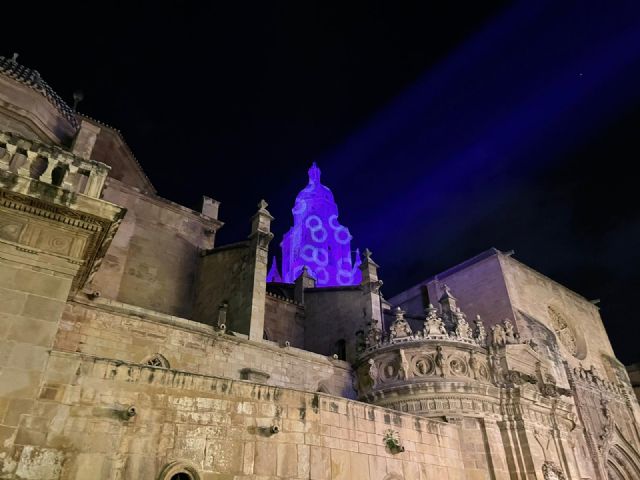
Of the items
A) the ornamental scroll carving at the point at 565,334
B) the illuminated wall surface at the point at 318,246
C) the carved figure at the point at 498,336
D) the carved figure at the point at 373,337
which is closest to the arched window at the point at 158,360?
the carved figure at the point at 373,337

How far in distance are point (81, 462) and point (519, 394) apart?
11.6 m

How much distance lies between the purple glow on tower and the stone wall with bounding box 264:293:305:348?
90.2 feet

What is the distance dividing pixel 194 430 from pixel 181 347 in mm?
6599

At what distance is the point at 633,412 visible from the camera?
76.8ft

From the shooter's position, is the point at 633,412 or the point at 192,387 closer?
the point at 192,387

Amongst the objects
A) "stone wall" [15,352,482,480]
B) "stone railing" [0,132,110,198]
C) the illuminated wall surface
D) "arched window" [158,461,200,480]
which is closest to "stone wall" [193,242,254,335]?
"stone wall" [15,352,482,480]

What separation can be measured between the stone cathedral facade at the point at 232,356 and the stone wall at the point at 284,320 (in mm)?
98

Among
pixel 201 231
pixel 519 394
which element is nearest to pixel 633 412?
pixel 519 394

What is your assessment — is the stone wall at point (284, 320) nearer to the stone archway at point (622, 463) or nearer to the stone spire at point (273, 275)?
the stone archway at point (622, 463)

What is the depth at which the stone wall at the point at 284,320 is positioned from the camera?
826 inches

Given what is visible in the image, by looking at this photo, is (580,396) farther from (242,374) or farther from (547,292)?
(242,374)

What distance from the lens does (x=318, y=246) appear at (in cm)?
5406

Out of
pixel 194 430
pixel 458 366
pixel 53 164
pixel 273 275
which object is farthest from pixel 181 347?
pixel 273 275

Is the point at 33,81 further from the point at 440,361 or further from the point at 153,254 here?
the point at 440,361
